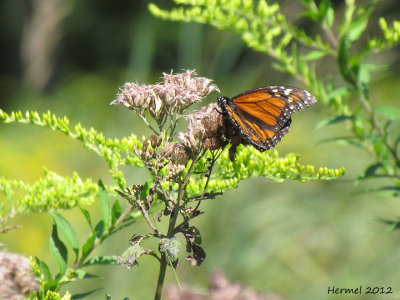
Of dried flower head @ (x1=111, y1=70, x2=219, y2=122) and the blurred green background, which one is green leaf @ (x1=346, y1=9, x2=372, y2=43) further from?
dried flower head @ (x1=111, y1=70, x2=219, y2=122)

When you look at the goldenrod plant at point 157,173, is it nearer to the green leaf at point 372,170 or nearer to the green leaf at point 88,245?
the green leaf at point 88,245

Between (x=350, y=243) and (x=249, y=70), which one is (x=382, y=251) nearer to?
(x=350, y=243)

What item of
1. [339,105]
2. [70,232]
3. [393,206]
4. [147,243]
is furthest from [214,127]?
[393,206]

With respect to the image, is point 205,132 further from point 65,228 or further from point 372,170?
point 372,170

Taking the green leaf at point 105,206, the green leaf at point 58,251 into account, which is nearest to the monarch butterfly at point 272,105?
the green leaf at point 105,206

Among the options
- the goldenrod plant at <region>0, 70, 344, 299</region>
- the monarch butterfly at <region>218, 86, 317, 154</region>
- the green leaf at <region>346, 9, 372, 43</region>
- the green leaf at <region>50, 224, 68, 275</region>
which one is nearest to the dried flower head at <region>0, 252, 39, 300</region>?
the goldenrod plant at <region>0, 70, 344, 299</region>

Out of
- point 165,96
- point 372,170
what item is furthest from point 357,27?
point 165,96
